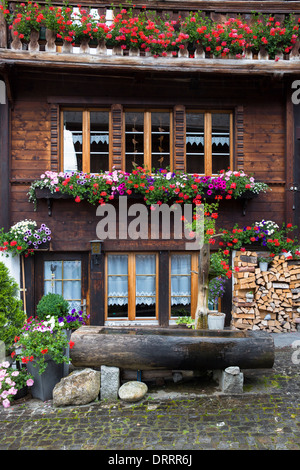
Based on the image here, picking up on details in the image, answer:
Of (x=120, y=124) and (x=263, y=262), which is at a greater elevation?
(x=120, y=124)

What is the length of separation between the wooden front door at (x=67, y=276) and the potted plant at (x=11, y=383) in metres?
3.05

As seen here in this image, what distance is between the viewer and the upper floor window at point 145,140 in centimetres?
793

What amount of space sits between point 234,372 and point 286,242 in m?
3.84

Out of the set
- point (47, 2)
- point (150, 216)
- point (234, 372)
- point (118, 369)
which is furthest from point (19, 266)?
point (47, 2)

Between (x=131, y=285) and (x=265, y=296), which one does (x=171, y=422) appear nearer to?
(x=131, y=285)

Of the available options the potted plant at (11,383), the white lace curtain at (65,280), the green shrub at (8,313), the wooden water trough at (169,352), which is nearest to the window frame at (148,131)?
the white lace curtain at (65,280)

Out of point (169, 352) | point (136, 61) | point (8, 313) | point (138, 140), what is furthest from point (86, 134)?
point (169, 352)

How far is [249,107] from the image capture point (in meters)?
8.00

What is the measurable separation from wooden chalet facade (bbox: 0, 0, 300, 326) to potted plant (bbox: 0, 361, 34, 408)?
10.1 ft

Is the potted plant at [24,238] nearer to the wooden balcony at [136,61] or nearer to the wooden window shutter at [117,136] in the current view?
the wooden window shutter at [117,136]

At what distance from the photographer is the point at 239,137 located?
796cm

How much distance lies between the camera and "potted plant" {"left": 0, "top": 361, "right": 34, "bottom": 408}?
4246 millimetres

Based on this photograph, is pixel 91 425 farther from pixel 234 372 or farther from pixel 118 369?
pixel 234 372

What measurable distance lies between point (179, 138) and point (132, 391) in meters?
5.70
